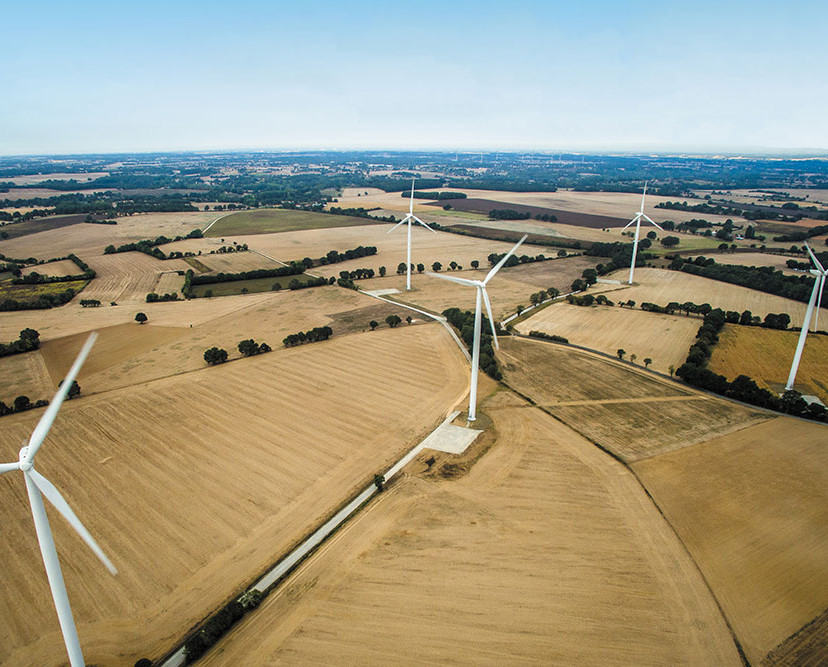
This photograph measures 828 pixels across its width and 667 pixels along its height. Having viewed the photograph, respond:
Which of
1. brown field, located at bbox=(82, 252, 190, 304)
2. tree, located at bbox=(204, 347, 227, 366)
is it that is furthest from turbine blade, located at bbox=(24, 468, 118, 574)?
brown field, located at bbox=(82, 252, 190, 304)

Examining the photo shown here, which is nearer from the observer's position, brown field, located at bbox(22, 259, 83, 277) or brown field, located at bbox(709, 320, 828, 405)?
brown field, located at bbox(709, 320, 828, 405)

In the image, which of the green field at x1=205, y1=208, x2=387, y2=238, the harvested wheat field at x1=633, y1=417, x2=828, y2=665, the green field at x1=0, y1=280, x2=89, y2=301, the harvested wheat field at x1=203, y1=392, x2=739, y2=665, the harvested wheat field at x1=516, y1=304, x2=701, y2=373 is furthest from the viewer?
the green field at x1=205, y1=208, x2=387, y2=238

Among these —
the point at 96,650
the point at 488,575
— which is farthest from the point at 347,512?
the point at 96,650

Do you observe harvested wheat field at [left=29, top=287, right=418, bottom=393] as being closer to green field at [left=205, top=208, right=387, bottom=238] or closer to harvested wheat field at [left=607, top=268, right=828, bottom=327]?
harvested wheat field at [left=607, top=268, right=828, bottom=327]

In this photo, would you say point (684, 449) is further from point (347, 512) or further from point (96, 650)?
point (96, 650)

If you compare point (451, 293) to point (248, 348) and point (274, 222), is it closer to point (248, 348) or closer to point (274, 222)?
point (248, 348)
